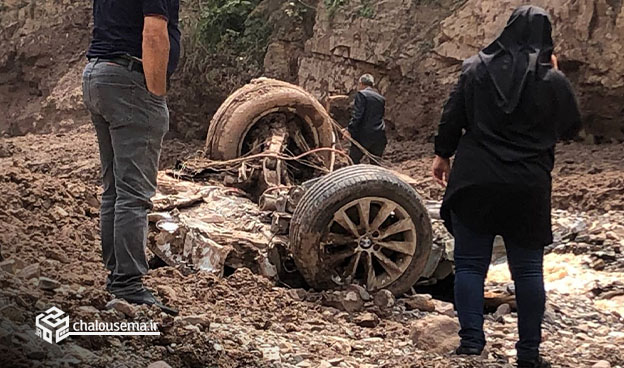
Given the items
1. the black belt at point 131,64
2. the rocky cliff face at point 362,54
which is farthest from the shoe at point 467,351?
the rocky cliff face at point 362,54

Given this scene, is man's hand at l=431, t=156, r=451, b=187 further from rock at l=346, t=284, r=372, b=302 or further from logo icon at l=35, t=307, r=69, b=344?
logo icon at l=35, t=307, r=69, b=344

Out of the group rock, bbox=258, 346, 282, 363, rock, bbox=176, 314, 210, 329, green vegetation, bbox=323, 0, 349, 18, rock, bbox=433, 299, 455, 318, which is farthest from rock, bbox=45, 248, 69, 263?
green vegetation, bbox=323, 0, 349, 18

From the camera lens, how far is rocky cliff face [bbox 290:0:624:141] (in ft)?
31.6

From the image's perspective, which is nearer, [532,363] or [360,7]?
[532,363]

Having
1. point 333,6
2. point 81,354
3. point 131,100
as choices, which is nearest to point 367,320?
point 131,100

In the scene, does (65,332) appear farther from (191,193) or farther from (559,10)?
(559,10)

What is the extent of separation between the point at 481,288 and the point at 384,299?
107 centimetres

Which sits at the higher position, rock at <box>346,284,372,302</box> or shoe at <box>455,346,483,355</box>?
shoe at <box>455,346,483,355</box>

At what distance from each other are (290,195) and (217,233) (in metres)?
0.56

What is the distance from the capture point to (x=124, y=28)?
3.13 meters

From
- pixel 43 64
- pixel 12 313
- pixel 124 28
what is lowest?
pixel 43 64

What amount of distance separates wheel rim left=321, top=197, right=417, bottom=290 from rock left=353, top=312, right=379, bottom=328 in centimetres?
34

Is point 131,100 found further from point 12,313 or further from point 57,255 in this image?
point 12,313

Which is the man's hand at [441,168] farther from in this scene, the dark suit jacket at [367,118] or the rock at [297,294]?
the dark suit jacket at [367,118]
